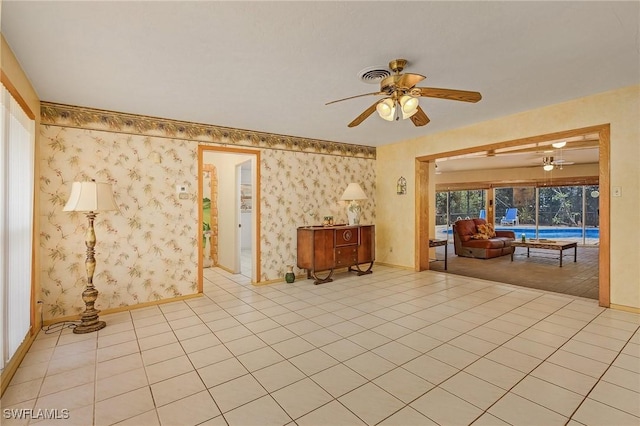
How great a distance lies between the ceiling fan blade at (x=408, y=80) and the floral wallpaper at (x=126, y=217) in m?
3.02

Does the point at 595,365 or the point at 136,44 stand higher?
the point at 136,44

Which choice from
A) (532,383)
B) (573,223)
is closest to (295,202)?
(532,383)

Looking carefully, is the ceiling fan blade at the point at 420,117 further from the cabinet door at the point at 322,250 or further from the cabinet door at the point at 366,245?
the cabinet door at the point at 366,245

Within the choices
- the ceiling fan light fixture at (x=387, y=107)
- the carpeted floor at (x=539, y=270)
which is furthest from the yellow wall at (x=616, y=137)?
the ceiling fan light fixture at (x=387, y=107)

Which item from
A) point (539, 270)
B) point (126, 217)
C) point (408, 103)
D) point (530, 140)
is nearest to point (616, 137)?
point (530, 140)

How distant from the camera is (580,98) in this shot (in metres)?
3.65

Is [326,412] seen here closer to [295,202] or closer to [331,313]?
[331,313]

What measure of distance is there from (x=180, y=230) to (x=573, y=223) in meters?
12.3

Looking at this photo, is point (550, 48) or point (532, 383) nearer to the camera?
point (532, 383)

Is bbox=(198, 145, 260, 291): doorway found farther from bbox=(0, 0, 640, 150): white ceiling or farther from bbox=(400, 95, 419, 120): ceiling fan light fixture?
bbox=(400, 95, 419, 120): ceiling fan light fixture

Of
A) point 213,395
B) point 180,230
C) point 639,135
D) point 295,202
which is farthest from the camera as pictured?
point 295,202

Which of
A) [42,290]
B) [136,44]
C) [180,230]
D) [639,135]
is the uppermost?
[136,44]

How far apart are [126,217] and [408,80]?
3.64 metres

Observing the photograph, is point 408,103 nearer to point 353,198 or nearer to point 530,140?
point 530,140
